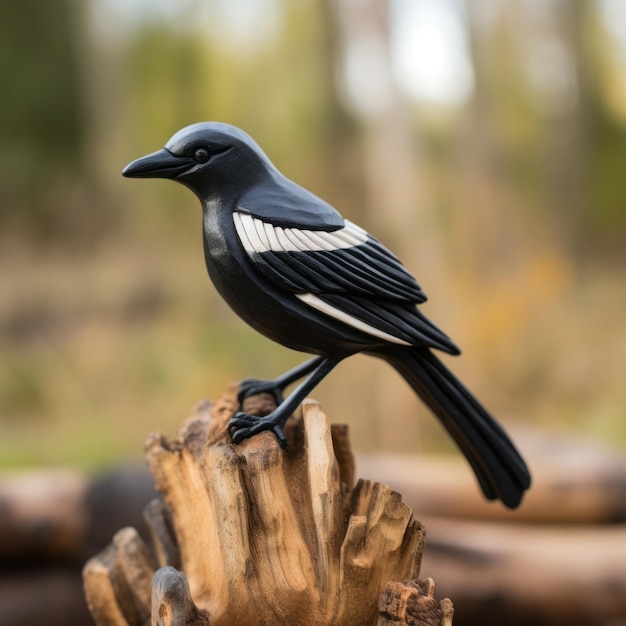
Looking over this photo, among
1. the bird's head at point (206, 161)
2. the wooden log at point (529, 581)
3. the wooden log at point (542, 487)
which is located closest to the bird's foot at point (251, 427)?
the bird's head at point (206, 161)

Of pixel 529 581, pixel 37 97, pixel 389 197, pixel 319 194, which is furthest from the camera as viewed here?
pixel 37 97

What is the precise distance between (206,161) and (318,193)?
8.29 ft

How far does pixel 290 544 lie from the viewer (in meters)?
0.92

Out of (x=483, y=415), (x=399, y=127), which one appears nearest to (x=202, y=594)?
(x=483, y=415)

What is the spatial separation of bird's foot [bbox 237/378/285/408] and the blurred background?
3.16 feet

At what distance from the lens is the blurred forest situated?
294 cm

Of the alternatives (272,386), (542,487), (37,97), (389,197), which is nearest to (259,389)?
(272,386)

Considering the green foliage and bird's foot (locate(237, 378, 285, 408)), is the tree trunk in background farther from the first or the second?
the green foliage

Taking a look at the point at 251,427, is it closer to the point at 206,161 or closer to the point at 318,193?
the point at 206,161

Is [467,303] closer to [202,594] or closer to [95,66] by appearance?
[202,594]

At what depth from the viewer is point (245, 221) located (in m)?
A: 0.94

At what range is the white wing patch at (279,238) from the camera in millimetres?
924

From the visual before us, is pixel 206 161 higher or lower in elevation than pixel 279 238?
higher

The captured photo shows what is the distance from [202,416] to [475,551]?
0.64 m
